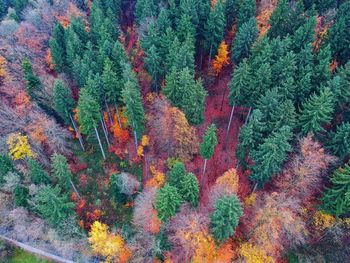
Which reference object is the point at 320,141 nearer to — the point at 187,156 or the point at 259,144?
the point at 259,144

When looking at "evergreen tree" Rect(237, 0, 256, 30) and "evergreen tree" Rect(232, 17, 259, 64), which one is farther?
"evergreen tree" Rect(237, 0, 256, 30)

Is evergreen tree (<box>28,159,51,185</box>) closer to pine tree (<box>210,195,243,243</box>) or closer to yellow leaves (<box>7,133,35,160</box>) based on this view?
yellow leaves (<box>7,133,35,160</box>)

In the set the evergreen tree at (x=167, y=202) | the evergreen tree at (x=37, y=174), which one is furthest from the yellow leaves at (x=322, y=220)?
the evergreen tree at (x=37, y=174)

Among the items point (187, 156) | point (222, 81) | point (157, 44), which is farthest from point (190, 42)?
point (187, 156)

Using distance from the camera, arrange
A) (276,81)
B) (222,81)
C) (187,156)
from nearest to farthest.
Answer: (276,81), (187,156), (222,81)

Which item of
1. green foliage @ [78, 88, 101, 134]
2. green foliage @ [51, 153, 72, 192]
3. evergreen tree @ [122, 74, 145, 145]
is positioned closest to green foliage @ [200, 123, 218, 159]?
evergreen tree @ [122, 74, 145, 145]

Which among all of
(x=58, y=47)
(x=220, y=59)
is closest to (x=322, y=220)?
(x=220, y=59)
